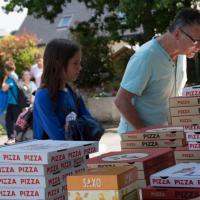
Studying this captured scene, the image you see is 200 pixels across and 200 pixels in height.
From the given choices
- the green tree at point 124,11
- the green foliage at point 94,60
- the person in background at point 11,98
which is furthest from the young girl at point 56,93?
the green foliage at point 94,60

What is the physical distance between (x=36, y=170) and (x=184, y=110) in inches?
55.0

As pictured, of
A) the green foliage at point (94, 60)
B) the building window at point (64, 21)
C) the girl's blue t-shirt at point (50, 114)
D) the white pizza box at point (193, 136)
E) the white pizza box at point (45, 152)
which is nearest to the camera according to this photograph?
the white pizza box at point (45, 152)

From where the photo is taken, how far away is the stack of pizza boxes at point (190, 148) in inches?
104

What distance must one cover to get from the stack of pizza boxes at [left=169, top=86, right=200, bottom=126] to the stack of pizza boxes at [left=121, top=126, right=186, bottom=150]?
22cm

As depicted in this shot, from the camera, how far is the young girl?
334cm

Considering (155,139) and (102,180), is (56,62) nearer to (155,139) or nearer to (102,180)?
(155,139)

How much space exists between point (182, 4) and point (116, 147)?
14.6 ft

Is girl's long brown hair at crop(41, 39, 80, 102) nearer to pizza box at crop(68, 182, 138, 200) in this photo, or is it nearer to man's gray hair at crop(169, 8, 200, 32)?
man's gray hair at crop(169, 8, 200, 32)

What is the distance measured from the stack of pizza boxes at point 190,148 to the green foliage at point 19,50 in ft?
85.3

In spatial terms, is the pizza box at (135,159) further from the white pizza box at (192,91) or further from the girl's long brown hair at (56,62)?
the girl's long brown hair at (56,62)

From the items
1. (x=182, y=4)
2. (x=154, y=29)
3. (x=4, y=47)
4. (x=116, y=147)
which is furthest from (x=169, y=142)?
(x=4, y=47)

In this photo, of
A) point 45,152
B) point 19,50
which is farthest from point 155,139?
point 19,50

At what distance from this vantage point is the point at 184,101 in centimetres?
338

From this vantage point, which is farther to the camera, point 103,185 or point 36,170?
point 36,170
